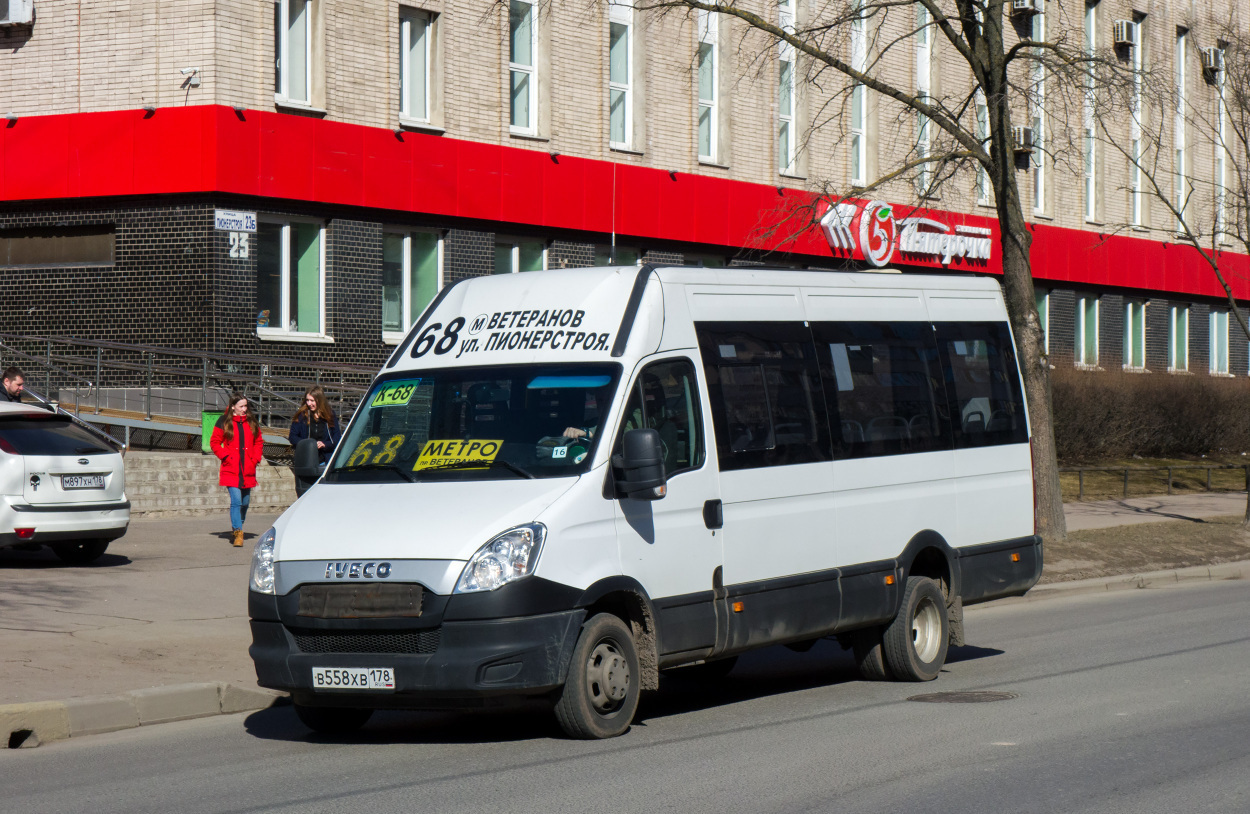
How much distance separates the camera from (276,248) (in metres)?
24.3

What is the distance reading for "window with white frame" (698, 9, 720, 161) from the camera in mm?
30969

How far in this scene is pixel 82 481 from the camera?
48.8 feet

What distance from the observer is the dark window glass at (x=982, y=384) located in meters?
11.1

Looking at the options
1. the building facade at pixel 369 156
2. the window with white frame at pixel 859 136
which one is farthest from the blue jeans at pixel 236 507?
the window with white frame at pixel 859 136

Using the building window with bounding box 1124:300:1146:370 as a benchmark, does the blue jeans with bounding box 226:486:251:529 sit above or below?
below

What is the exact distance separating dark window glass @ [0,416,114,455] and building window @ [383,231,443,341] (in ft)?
35.9

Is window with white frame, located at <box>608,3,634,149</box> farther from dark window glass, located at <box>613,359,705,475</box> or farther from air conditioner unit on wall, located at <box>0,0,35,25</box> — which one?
dark window glass, located at <box>613,359,705,475</box>

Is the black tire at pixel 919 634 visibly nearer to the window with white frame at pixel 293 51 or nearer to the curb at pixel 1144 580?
the curb at pixel 1144 580

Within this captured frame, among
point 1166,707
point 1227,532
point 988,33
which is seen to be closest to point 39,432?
point 1166,707

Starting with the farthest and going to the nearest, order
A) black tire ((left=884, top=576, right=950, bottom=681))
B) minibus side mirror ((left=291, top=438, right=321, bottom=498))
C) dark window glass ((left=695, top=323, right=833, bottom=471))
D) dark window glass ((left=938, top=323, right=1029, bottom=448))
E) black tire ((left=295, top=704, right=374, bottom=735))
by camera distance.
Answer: dark window glass ((left=938, top=323, right=1029, bottom=448))
black tire ((left=884, top=576, right=950, bottom=681))
dark window glass ((left=695, top=323, right=833, bottom=471))
minibus side mirror ((left=291, top=438, right=321, bottom=498))
black tire ((left=295, top=704, right=374, bottom=735))

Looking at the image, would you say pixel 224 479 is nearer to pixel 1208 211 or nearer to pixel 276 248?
pixel 276 248

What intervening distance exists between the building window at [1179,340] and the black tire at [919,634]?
38.5 metres

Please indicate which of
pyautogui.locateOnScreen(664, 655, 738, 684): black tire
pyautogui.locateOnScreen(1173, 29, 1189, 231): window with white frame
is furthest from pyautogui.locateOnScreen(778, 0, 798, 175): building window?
pyautogui.locateOnScreen(664, 655, 738, 684): black tire

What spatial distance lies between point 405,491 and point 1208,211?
4267 cm
